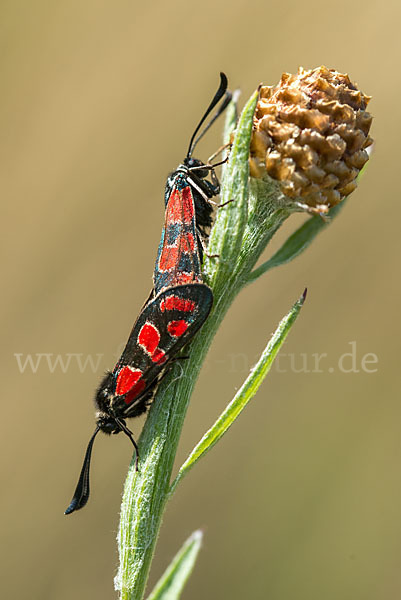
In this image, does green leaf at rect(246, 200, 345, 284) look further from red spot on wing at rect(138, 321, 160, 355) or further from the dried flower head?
red spot on wing at rect(138, 321, 160, 355)

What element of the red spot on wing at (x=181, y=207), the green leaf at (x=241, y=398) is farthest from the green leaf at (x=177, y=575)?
the red spot on wing at (x=181, y=207)

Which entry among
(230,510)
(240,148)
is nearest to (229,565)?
(230,510)

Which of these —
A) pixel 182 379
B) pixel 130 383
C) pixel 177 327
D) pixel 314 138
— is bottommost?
pixel 130 383

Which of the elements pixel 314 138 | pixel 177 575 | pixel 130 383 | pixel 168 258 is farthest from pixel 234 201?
pixel 177 575

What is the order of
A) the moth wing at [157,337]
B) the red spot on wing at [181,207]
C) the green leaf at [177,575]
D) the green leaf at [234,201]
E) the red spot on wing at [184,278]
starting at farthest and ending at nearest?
the red spot on wing at [181,207] < the red spot on wing at [184,278] < the moth wing at [157,337] < the green leaf at [234,201] < the green leaf at [177,575]

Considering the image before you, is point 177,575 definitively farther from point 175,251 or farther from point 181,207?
point 181,207

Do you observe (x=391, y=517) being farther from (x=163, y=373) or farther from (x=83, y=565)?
(x=163, y=373)

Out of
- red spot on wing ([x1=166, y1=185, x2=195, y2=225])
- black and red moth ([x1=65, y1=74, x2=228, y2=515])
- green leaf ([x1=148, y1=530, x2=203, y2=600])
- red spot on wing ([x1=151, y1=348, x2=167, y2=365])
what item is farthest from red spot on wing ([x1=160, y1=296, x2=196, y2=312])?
green leaf ([x1=148, y1=530, x2=203, y2=600])

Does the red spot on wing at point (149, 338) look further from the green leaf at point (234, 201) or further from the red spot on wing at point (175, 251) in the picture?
the green leaf at point (234, 201)
